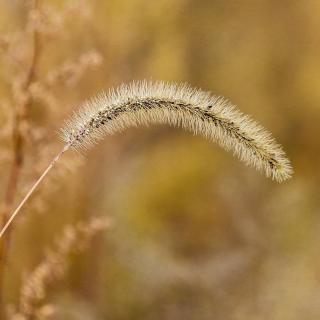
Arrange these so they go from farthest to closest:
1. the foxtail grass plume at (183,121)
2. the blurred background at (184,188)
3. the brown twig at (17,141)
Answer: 1. the blurred background at (184,188)
2. the brown twig at (17,141)
3. the foxtail grass plume at (183,121)

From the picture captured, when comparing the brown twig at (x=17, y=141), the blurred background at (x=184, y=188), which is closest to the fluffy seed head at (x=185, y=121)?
the brown twig at (x=17, y=141)

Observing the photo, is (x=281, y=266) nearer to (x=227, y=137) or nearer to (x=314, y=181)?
(x=314, y=181)

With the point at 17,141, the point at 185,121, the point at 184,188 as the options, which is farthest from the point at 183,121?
the point at 184,188

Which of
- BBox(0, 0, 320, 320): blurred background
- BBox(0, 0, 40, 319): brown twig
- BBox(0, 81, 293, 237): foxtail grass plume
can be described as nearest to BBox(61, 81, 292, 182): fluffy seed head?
BBox(0, 81, 293, 237): foxtail grass plume

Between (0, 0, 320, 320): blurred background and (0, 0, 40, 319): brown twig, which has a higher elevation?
(0, 0, 320, 320): blurred background

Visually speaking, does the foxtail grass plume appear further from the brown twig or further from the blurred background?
the blurred background

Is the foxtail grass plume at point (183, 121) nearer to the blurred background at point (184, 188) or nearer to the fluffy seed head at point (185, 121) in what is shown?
the fluffy seed head at point (185, 121)

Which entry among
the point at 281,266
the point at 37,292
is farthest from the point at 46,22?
the point at 281,266

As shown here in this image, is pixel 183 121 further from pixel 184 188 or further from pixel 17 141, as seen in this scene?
pixel 184 188
